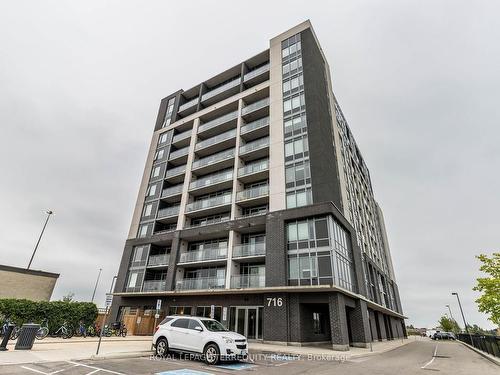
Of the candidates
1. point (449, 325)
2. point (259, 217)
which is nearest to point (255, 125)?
point (259, 217)

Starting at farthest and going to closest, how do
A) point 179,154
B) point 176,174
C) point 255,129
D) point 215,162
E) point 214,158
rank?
point 179,154 < point 176,174 < point 214,158 < point 215,162 < point 255,129

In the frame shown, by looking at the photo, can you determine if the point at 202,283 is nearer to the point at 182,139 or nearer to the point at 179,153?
the point at 179,153

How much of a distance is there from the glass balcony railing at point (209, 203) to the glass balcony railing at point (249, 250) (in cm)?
560

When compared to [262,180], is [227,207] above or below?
below

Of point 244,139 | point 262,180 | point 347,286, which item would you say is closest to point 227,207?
point 262,180

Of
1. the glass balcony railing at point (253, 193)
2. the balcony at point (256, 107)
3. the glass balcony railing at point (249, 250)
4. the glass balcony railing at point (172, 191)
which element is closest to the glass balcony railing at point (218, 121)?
the balcony at point (256, 107)

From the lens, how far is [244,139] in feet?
108

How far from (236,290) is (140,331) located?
1207cm

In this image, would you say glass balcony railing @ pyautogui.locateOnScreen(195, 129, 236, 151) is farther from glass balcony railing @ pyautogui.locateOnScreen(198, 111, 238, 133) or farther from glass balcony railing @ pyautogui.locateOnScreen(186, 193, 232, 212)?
glass balcony railing @ pyautogui.locateOnScreen(186, 193, 232, 212)

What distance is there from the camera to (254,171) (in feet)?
95.1

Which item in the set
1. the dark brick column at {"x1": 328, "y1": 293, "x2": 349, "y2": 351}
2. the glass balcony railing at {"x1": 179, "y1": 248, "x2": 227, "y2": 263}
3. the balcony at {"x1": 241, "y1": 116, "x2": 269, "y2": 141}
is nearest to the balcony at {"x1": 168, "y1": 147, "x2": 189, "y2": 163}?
the balcony at {"x1": 241, "y1": 116, "x2": 269, "y2": 141}

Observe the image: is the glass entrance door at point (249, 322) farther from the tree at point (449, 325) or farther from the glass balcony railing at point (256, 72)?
the tree at point (449, 325)

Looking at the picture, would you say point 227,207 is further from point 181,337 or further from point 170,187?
point 181,337

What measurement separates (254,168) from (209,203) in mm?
6469
